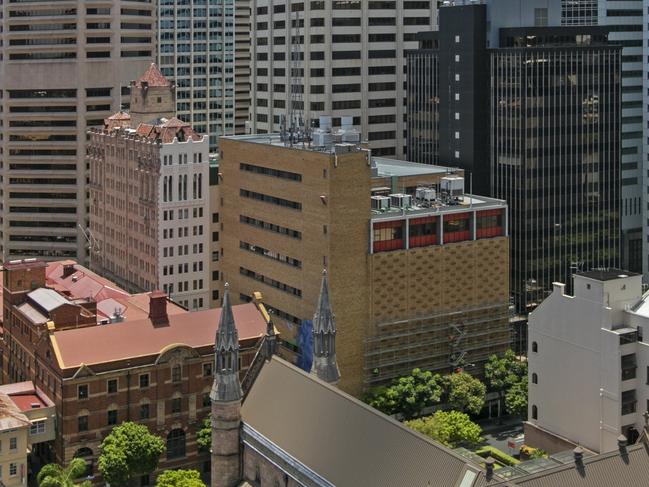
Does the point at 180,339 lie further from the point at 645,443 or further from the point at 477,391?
the point at 645,443

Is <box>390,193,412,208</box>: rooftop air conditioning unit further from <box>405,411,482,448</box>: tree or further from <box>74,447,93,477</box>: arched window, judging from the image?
<box>74,447,93,477</box>: arched window

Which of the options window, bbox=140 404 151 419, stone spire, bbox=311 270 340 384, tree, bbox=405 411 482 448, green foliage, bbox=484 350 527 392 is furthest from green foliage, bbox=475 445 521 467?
window, bbox=140 404 151 419

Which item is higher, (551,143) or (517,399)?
(551,143)

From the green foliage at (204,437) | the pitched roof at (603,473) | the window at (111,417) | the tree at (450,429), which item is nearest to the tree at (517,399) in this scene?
the tree at (450,429)

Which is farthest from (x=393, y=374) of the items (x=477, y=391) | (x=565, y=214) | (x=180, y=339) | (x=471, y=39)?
(x=471, y=39)

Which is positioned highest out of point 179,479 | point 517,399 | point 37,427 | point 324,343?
point 324,343

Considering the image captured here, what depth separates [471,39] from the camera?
170m

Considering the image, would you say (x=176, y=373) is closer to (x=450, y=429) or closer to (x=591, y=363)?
(x=450, y=429)

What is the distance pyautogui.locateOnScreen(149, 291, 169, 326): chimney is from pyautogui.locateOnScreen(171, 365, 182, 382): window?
573cm

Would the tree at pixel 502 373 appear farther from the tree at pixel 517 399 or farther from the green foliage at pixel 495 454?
the green foliage at pixel 495 454

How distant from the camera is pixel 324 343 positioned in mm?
109875

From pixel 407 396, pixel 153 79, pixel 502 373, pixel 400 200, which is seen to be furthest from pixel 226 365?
pixel 153 79

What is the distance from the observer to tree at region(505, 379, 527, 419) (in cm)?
14550

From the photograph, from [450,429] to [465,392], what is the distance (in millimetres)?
14586
